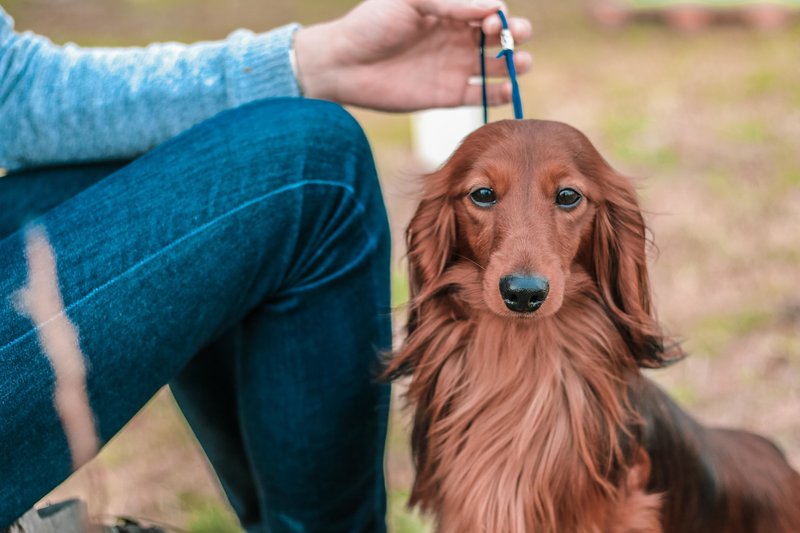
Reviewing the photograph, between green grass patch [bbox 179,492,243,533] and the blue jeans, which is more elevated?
the blue jeans

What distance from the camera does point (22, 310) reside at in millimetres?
1284

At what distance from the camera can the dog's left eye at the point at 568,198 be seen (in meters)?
1.48

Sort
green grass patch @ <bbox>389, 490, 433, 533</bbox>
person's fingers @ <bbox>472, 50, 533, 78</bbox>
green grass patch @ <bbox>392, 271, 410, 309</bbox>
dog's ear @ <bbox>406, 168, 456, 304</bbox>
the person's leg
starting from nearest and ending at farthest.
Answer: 1. dog's ear @ <bbox>406, 168, 456, 304</bbox>
2. the person's leg
3. person's fingers @ <bbox>472, 50, 533, 78</bbox>
4. green grass patch @ <bbox>389, 490, 433, 533</bbox>
5. green grass patch @ <bbox>392, 271, 410, 309</bbox>

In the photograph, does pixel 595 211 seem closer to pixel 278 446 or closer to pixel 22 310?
pixel 278 446

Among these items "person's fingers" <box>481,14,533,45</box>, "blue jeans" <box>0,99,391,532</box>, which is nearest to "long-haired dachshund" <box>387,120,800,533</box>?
"blue jeans" <box>0,99,391,532</box>

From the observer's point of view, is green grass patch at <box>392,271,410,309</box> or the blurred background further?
green grass patch at <box>392,271,410,309</box>

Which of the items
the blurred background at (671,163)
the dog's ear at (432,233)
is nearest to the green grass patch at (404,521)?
the blurred background at (671,163)

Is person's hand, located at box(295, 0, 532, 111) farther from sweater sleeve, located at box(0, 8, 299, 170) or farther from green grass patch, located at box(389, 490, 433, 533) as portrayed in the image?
green grass patch, located at box(389, 490, 433, 533)

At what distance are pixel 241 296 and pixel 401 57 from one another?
0.65 meters

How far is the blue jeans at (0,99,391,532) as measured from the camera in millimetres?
1345

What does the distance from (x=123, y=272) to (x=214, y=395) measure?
2.01ft

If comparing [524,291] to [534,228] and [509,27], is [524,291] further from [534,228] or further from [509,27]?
[509,27]

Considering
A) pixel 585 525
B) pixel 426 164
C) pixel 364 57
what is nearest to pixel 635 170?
pixel 426 164

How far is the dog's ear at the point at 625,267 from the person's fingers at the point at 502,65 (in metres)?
0.39
